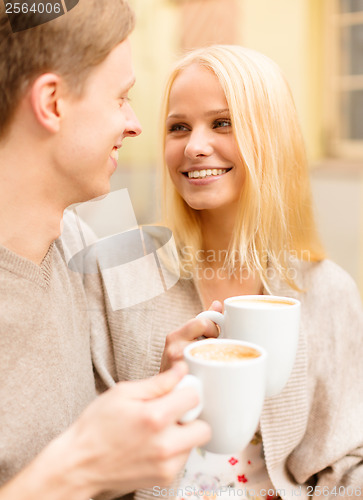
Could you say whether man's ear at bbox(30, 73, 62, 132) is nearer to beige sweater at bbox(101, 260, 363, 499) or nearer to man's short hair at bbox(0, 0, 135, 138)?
man's short hair at bbox(0, 0, 135, 138)

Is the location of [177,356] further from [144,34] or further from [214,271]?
[144,34]

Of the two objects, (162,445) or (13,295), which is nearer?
(162,445)

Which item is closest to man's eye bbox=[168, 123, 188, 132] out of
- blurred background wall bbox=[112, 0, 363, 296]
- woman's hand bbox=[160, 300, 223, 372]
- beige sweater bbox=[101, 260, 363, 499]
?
beige sweater bbox=[101, 260, 363, 499]

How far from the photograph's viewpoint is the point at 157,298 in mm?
904

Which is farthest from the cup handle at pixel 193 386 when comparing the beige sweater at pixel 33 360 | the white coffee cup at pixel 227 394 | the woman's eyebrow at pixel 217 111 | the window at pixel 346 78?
the window at pixel 346 78

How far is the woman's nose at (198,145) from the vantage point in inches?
33.0

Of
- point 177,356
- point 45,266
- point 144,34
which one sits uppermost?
point 144,34

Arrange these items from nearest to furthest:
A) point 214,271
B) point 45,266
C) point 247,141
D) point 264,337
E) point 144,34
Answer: point 264,337, point 45,266, point 247,141, point 214,271, point 144,34

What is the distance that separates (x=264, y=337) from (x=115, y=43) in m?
0.40

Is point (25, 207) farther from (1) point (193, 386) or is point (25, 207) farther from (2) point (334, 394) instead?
(2) point (334, 394)

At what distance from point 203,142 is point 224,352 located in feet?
1.32

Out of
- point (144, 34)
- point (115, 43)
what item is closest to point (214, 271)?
point (115, 43)

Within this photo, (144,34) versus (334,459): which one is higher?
(144,34)

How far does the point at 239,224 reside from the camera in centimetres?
90
